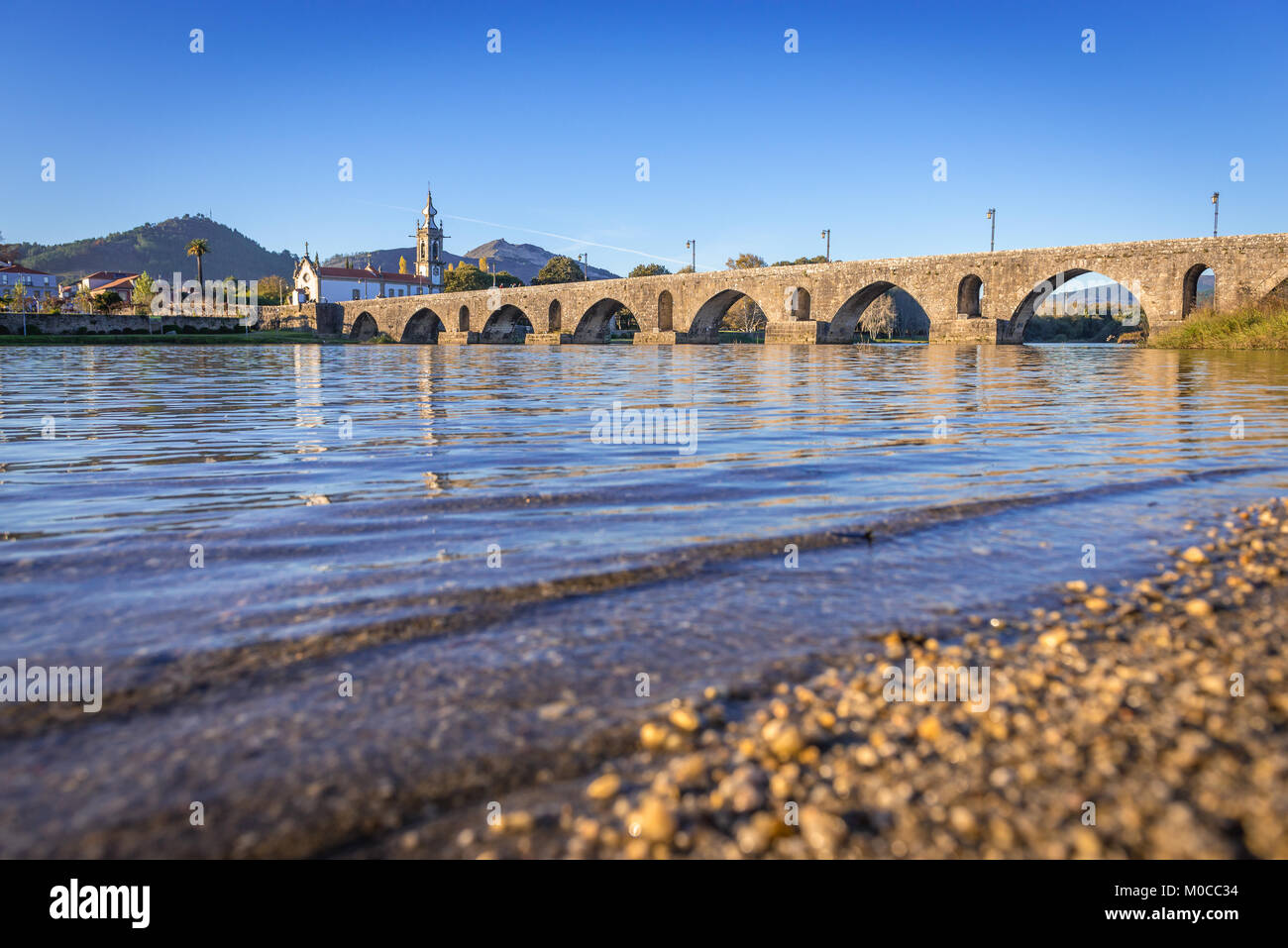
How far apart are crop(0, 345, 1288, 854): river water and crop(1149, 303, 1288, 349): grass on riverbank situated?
21790 millimetres

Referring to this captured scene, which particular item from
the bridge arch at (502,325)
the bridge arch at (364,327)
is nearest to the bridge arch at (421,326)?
the bridge arch at (364,327)

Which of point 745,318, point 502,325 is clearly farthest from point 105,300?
point 745,318

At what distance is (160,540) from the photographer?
4.06 m

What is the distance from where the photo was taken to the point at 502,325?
255 feet

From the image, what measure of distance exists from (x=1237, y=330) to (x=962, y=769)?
32.5 metres

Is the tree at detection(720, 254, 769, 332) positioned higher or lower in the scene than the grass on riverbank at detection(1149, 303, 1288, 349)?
higher

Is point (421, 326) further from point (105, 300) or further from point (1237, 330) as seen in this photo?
point (1237, 330)

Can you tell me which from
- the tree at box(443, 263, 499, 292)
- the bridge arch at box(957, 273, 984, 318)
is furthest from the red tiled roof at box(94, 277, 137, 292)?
the bridge arch at box(957, 273, 984, 318)

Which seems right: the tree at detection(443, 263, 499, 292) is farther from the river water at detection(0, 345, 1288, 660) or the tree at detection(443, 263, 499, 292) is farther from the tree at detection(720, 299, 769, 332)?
the river water at detection(0, 345, 1288, 660)

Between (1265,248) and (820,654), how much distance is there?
40036mm

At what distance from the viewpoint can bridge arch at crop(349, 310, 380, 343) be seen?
8812 centimetres

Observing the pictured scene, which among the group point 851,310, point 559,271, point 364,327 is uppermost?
point 559,271

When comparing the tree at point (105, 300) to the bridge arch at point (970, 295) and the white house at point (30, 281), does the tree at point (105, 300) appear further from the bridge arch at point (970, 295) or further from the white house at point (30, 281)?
the white house at point (30, 281)
